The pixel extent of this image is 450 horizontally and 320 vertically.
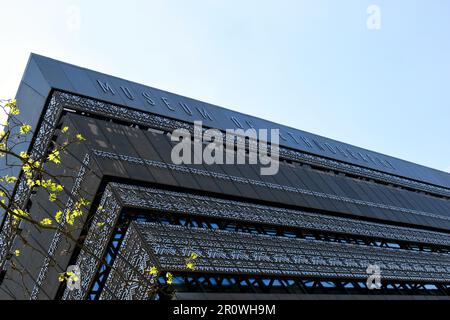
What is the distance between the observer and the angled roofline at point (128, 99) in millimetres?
30234

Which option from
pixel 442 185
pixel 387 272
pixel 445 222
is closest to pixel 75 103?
pixel 387 272

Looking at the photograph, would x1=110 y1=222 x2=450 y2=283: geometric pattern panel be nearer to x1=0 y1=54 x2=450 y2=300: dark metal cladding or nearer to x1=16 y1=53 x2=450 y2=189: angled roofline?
x1=0 y1=54 x2=450 y2=300: dark metal cladding

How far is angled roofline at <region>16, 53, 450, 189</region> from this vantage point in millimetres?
30234

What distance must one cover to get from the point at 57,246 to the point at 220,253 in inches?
291

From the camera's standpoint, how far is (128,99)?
32375 millimetres

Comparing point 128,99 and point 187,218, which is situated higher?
point 128,99
